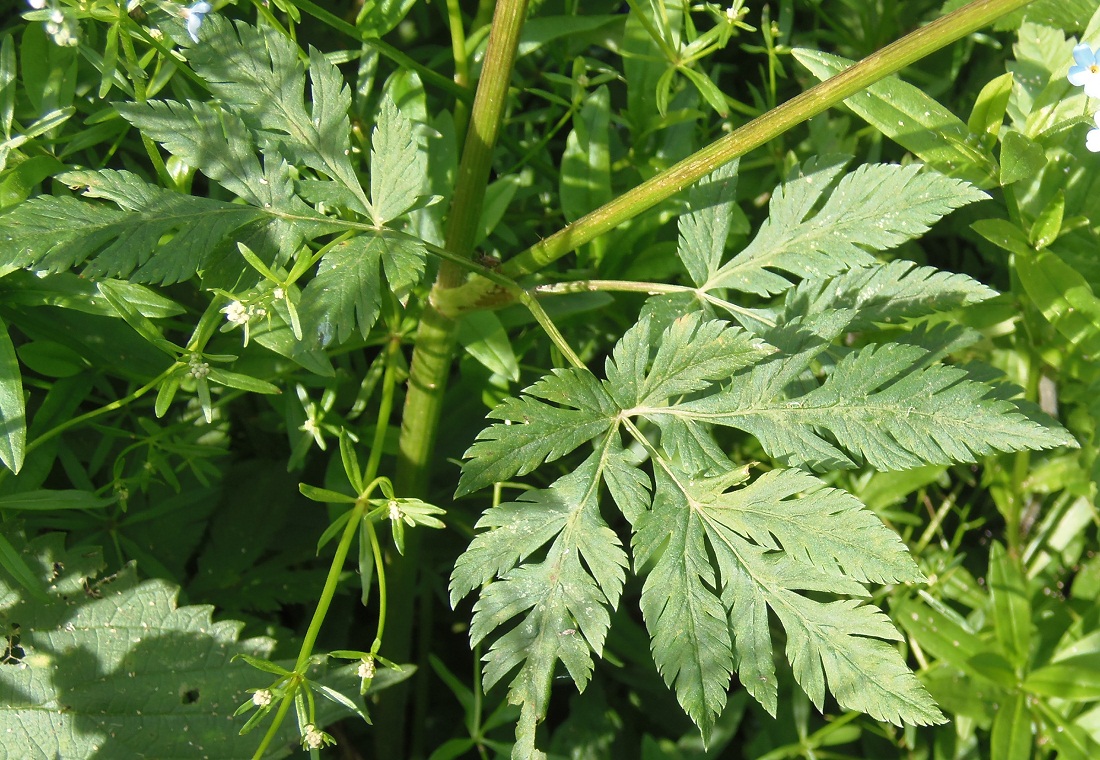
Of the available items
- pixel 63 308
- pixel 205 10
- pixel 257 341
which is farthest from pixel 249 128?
pixel 63 308

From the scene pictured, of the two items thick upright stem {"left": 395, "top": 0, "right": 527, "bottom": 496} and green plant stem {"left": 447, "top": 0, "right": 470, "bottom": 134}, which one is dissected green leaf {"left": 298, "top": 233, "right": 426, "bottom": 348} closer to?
thick upright stem {"left": 395, "top": 0, "right": 527, "bottom": 496}

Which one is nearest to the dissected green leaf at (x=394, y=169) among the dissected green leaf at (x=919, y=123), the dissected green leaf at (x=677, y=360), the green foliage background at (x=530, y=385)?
the green foliage background at (x=530, y=385)

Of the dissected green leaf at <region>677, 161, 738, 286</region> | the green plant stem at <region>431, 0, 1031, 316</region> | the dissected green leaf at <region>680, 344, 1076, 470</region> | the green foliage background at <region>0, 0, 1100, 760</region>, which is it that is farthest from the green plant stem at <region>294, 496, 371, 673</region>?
the dissected green leaf at <region>677, 161, 738, 286</region>

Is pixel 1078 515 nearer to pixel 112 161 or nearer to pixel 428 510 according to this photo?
pixel 428 510

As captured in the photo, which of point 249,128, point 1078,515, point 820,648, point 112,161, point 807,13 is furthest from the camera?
point 807,13

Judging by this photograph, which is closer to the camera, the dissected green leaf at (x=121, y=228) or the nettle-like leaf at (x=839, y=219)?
the dissected green leaf at (x=121, y=228)

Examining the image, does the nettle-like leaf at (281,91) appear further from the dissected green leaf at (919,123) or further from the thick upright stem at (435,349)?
the dissected green leaf at (919,123)
